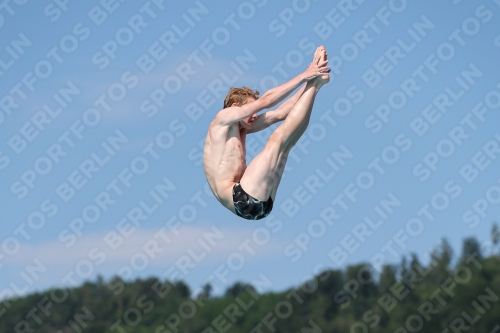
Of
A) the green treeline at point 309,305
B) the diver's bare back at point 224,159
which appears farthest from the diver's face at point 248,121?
the green treeline at point 309,305

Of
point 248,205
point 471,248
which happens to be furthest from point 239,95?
point 471,248

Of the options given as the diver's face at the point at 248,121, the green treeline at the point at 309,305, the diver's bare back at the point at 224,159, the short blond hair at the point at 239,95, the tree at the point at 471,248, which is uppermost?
the short blond hair at the point at 239,95

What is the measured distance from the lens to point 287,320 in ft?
225

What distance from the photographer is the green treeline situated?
A: 62125mm

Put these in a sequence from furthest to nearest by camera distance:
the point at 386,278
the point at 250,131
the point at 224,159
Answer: the point at 386,278
the point at 250,131
the point at 224,159

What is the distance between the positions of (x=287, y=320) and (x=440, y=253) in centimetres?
1239

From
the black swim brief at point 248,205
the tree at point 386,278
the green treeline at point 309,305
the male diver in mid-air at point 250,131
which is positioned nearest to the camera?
the male diver in mid-air at point 250,131

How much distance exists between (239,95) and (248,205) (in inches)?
55.3

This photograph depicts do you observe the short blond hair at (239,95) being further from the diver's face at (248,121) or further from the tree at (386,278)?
the tree at (386,278)

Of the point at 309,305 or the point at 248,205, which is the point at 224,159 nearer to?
the point at 248,205

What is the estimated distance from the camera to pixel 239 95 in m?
12.0

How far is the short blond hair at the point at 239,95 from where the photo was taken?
39.4 ft

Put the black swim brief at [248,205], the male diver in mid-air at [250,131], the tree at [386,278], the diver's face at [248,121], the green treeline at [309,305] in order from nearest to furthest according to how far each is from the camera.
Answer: the male diver in mid-air at [250,131] < the black swim brief at [248,205] < the diver's face at [248,121] < the green treeline at [309,305] < the tree at [386,278]

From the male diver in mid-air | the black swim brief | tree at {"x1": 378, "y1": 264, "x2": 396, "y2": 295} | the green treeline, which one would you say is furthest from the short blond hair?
tree at {"x1": 378, "y1": 264, "x2": 396, "y2": 295}
